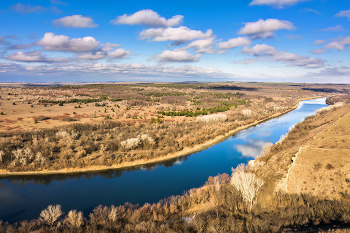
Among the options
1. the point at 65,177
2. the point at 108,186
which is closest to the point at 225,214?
the point at 108,186

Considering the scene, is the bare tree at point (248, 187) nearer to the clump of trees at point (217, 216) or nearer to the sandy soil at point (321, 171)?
the clump of trees at point (217, 216)

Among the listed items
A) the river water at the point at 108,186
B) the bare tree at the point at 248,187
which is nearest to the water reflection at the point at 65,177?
the river water at the point at 108,186

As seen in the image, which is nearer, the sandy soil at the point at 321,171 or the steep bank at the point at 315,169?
the sandy soil at the point at 321,171

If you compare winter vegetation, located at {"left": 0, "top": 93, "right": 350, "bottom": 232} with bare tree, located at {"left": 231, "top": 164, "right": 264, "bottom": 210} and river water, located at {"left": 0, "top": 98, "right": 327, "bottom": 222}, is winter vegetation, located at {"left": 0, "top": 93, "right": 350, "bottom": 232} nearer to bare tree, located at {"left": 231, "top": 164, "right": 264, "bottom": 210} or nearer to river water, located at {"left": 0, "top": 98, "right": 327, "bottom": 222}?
bare tree, located at {"left": 231, "top": 164, "right": 264, "bottom": 210}

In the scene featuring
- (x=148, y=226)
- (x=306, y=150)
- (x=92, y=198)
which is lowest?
(x=92, y=198)

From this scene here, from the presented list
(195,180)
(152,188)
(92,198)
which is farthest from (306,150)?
(92,198)

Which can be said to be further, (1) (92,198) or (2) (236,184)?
(1) (92,198)

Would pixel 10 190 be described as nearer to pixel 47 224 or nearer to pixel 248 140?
pixel 47 224

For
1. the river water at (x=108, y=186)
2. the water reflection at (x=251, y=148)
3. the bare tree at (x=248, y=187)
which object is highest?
the bare tree at (x=248, y=187)
